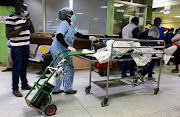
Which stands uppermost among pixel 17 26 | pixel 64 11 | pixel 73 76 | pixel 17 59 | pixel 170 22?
pixel 170 22

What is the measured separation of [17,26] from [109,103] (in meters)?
2.18

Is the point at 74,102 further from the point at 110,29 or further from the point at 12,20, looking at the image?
the point at 110,29

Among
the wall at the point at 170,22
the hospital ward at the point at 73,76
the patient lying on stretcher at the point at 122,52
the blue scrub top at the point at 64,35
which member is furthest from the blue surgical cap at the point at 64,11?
the wall at the point at 170,22

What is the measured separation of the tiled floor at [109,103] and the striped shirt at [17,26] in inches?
40.1

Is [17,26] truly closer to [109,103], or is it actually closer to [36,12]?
[109,103]

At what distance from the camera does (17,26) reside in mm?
2664

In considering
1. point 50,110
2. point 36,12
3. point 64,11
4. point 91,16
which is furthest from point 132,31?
point 36,12

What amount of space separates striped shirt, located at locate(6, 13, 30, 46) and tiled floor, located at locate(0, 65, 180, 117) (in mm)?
1018

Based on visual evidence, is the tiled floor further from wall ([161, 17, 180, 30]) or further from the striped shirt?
wall ([161, 17, 180, 30])

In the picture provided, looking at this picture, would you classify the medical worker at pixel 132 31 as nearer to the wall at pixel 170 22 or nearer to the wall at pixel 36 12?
the wall at pixel 36 12

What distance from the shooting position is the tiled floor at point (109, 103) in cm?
233

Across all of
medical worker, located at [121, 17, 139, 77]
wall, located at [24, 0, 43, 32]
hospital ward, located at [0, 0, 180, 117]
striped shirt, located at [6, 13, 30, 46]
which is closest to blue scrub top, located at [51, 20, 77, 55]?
hospital ward, located at [0, 0, 180, 117]

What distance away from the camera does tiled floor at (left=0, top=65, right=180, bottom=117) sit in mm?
2330

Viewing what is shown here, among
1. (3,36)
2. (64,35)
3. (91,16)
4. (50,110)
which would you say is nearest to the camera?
(50,110)
